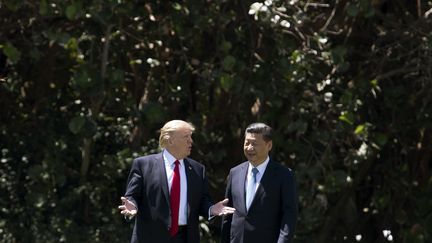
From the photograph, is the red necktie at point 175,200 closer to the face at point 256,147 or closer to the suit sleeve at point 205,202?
the suit sleeve at point 205,202

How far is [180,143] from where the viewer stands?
755cm

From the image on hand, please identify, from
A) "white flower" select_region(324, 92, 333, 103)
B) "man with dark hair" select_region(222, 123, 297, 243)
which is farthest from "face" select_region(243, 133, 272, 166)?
"white flower" select_region(324, 92, 333, 103)

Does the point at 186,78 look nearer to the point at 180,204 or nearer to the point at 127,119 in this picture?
the point at 127,119

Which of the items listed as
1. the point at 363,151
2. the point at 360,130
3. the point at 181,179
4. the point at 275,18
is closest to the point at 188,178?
the point at 181,179

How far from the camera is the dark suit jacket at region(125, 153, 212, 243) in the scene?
7.51 metres

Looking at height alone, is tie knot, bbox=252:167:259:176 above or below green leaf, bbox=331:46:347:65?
below

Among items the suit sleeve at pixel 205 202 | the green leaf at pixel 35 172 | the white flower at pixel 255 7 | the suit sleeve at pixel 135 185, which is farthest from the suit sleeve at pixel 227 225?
the green leaf at pixel 35 172

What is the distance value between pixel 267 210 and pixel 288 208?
130 mm

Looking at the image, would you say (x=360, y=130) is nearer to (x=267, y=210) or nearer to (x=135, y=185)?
(x=267, y=210)

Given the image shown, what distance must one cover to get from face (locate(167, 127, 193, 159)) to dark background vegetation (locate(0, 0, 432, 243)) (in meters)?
2.51

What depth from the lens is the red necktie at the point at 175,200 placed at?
750 cm

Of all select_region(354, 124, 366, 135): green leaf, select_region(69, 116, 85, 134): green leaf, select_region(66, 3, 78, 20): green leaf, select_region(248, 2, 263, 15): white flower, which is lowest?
select_region(354, 124, 366, 135): green leaf

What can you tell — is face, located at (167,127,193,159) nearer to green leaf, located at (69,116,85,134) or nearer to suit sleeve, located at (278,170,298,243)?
suit sleeve, located at (278,170,298,243)

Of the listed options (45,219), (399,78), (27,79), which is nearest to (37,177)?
(45,219)
